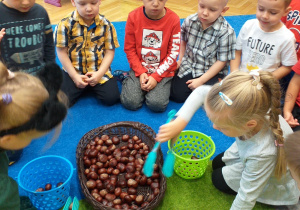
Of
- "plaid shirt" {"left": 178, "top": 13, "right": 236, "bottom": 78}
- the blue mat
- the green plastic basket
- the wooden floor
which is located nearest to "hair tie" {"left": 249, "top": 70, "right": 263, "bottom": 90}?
the green plastic basket

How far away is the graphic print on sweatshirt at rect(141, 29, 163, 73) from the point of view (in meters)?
1.71

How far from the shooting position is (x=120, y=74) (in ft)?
6.40

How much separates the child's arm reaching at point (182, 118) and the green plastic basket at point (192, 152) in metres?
0.32

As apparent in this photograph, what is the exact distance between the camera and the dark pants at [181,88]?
5.96ft

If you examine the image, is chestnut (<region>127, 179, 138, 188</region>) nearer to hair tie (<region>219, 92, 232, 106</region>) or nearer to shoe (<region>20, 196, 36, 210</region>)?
shoe (<region>20, 196, 36, 210</region>)

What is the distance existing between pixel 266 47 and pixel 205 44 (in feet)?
1.14

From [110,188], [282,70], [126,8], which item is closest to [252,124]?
[110,188]

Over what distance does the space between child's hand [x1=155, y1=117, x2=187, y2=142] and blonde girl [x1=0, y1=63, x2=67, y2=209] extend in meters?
0.31

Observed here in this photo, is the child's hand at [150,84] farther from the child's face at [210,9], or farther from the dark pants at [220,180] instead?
the dark pants at [220,180]

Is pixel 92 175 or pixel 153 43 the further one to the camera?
pixel 153 43

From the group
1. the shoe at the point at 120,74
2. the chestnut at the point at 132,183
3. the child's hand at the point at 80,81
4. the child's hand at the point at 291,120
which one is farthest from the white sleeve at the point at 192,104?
the shoe at the point at 120,74

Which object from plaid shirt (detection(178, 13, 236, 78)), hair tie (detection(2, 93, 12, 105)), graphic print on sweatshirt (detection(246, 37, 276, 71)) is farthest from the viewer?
plaid shirt (detection(178, 13, 236, 78))

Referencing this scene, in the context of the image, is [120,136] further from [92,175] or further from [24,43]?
[24,43]

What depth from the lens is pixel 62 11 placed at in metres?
2.95
